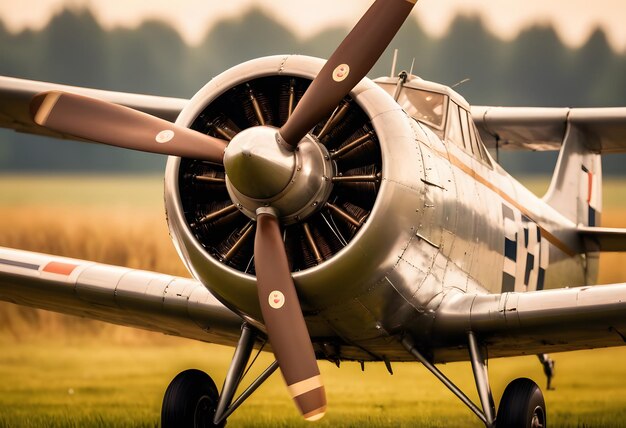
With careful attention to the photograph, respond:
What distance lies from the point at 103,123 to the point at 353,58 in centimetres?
173

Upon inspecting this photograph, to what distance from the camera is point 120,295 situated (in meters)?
8.52

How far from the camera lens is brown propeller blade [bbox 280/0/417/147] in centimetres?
626

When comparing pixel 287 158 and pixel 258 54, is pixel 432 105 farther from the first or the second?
pixel 258 54

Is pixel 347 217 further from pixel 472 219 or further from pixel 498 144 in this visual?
pixel 498 144

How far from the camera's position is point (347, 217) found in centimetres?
651

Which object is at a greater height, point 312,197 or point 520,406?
point 312,197

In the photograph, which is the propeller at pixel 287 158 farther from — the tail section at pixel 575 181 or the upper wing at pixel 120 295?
the tail section at pixel 575 181

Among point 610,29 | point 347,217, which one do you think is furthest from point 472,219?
point 610,29

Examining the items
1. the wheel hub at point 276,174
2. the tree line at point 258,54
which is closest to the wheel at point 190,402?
the wheel hub at point 276,174

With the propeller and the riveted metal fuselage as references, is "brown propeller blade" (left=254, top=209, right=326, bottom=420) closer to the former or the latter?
the propeller

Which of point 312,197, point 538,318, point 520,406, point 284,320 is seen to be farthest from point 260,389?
point 312,197

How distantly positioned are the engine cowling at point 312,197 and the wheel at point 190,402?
1288 mm

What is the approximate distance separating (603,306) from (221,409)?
286 cm

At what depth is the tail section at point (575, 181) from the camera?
11.6 meters
